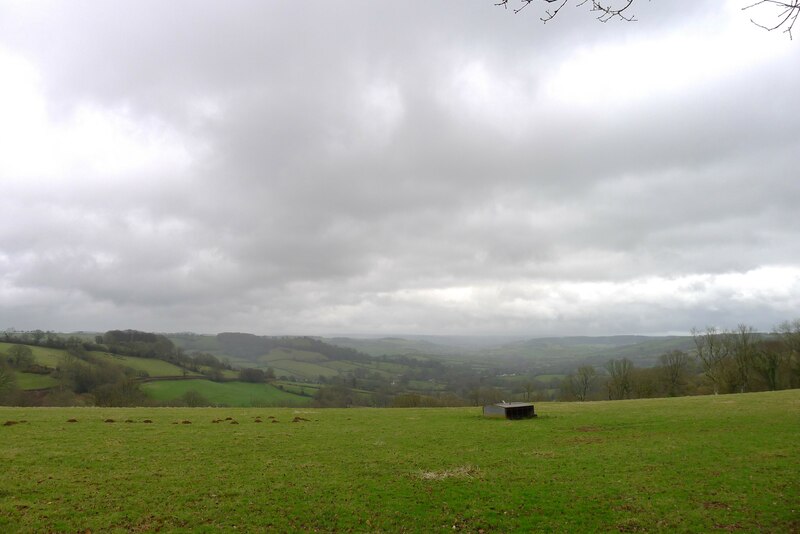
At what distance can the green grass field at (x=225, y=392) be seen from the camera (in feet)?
314

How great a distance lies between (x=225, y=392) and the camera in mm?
107000

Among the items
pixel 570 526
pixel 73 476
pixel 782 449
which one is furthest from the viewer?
pixel 782 449

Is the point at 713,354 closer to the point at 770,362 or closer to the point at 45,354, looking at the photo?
the point at 770,362

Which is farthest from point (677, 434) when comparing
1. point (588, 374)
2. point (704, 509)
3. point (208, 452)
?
point (588, 374)

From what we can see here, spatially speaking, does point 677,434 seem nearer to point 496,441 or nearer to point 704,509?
point 496,441

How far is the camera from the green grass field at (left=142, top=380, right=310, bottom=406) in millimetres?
95562

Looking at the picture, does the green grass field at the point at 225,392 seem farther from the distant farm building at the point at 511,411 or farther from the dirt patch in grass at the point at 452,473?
the dirt patch in grass at the point at 452,473

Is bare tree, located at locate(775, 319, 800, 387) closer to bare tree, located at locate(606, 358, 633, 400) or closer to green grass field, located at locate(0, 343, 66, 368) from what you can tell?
bare tree, located at locate(606, 358, 633, 400)

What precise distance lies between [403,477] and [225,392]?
10164 cm

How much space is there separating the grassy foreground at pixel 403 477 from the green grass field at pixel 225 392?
68692mm

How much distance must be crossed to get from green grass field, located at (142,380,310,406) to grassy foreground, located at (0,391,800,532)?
6869 cm

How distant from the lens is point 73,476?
699 inches

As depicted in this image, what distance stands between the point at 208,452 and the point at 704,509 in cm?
2259

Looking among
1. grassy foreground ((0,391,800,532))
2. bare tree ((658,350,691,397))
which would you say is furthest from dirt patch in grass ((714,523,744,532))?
bare tree ((658,350,691,397))
